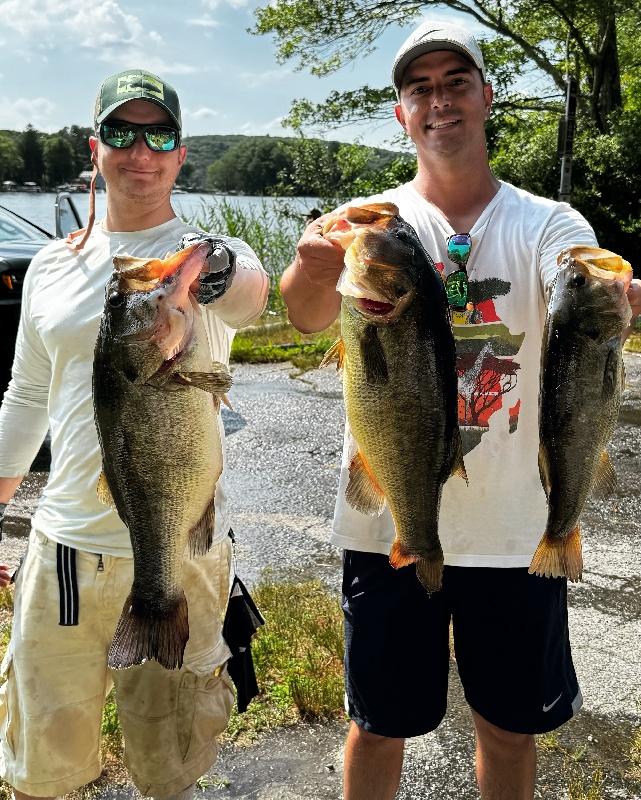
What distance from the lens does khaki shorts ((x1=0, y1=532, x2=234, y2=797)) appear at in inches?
106

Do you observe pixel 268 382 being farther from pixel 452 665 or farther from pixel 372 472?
pixel 372 472

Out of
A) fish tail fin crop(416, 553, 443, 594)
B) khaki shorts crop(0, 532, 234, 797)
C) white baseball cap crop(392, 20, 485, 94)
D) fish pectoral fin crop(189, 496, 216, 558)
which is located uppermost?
white baseball cap crop(392, 20, 485, 94)

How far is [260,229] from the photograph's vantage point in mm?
16016

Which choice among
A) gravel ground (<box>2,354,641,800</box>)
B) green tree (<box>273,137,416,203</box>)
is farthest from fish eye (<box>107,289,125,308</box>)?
green tree (<box>273,137,416,203</box>)

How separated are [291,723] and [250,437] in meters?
5.22

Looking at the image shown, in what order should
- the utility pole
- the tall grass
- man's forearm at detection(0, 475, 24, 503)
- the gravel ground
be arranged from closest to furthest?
man's forearm at detection(0, 475, 24, 503) < the gravel ground < the tall grass < the utility pole

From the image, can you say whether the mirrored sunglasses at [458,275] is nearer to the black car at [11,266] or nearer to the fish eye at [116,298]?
the fish eye at [116,298]

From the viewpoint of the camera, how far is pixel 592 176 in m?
19.5

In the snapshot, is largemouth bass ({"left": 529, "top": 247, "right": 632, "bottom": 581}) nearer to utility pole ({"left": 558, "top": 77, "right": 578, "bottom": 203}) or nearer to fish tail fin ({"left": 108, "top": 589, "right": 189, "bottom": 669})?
fish tail fin ({"left": 108, "top": 589, "right": 189, "bottom": 669})

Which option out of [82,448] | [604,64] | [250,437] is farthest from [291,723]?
[604,64]

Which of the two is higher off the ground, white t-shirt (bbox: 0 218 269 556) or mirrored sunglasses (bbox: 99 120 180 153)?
mirrored sunglasses (bbox: 99 120 180 153)

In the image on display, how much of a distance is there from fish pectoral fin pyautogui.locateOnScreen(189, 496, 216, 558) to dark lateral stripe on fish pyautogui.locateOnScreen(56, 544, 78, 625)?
1.89 ft

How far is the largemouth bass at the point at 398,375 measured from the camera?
211cm

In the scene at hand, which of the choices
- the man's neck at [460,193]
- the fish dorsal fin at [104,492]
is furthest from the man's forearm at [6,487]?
the man's neck at [460,193]
